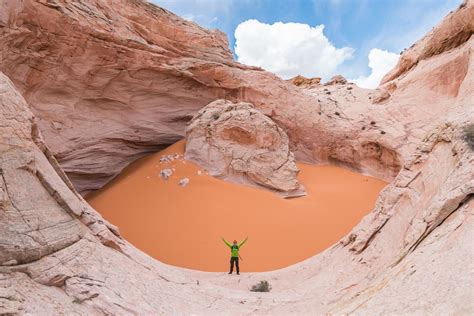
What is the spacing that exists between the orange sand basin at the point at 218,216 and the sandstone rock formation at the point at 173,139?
141 centimetres

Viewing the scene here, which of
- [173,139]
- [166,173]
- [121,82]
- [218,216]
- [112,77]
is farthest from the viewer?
[173,139]

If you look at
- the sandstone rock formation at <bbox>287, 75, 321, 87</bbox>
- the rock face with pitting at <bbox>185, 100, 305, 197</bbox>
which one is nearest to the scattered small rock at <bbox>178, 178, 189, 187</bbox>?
the rock face with pitting at <bbox>185, 100, 305, 197</bbox>

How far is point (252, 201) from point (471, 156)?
22.9 feet

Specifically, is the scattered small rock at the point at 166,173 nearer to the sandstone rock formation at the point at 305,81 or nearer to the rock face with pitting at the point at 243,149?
the rock face with pitting at the point at 243,149

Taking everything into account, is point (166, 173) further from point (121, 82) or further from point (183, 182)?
point (121, 82)

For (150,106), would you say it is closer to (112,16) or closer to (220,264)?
(112,16)

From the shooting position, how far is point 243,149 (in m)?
10.9

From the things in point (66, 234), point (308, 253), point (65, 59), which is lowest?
point (66, 234)

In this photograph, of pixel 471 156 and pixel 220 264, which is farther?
pixel 220 264

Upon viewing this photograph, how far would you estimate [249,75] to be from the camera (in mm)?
13523

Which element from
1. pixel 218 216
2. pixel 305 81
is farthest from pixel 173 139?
pixel 305 81

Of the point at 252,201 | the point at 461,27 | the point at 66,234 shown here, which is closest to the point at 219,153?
the point at 252,201

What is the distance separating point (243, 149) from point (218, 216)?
2864 mm

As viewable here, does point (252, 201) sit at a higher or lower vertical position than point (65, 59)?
lower
